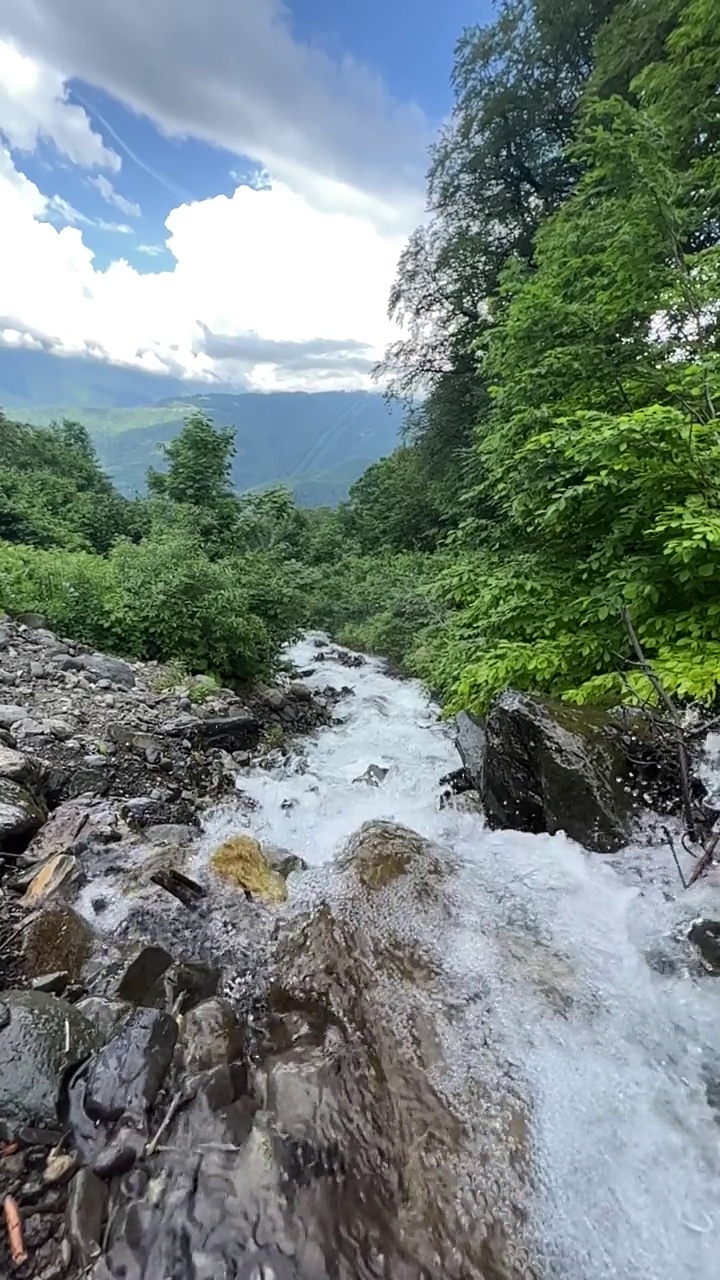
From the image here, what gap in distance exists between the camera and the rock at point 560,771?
423 cm

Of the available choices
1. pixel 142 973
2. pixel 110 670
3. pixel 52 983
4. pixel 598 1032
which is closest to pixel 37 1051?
pixel 52 983

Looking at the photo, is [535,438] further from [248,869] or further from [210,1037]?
[210,1037]

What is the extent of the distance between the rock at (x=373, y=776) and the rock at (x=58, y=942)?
357 cm

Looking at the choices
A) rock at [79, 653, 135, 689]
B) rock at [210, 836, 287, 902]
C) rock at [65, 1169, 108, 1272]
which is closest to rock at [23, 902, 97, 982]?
rock at [210, 836, 287, 902]

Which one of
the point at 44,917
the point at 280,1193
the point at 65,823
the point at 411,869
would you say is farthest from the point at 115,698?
the point at 280,1193

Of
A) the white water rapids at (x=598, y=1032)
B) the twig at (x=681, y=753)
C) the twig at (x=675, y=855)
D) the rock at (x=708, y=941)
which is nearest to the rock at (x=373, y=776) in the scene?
the white water rapids at (x=598, y=1032)

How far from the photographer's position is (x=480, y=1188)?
2.29 metres

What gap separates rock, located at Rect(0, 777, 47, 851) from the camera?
4.05 m

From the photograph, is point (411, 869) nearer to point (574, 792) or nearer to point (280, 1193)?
point (574, 792)

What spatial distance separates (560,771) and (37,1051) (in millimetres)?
3466

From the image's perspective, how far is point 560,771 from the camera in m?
4.34

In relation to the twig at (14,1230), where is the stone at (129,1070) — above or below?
above

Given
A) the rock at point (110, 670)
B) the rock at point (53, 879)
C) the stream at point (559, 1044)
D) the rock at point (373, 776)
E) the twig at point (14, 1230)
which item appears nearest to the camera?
the twig at point (14, 1230)

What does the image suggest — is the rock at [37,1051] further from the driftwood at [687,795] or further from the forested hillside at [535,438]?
the forested hillside at [535,438]
